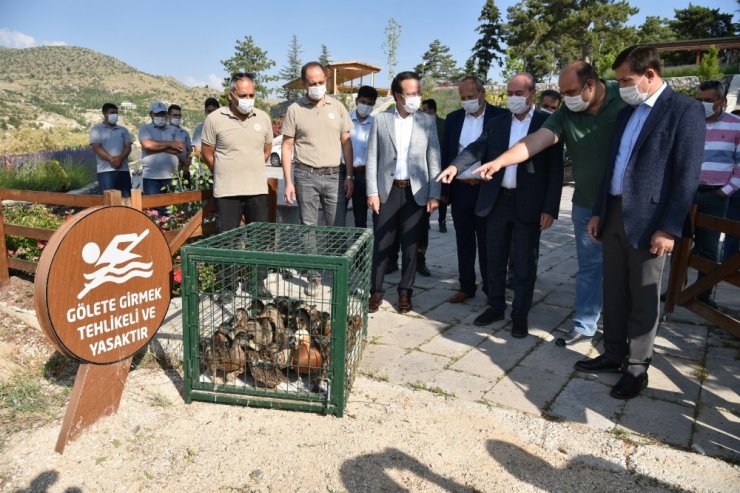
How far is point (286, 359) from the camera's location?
311 centimetres

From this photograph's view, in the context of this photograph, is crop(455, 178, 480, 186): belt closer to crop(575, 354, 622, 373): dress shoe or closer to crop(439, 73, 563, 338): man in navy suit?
crop(439, 73, 563, 338): man in navy suit

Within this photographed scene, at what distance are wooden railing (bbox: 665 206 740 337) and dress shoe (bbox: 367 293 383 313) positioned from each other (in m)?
2.53

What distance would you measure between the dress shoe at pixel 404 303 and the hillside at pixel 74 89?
43825 millimetres

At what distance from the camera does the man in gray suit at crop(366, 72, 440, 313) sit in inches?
176

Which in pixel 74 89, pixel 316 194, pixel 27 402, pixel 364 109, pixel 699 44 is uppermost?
pixel 74 89

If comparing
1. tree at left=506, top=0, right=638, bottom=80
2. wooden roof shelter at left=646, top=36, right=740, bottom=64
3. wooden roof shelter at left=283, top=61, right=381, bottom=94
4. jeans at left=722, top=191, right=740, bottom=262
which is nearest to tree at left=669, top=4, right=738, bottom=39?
tree at left=506, top=0, right=638, bottom=80

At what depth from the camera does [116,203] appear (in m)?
3.62

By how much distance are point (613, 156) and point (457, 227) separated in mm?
1764

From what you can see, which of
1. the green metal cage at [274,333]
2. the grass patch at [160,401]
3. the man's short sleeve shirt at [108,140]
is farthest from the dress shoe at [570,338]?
the man's short sleeve shirt at [108,140]

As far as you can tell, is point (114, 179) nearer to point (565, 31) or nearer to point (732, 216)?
point (732, 216)

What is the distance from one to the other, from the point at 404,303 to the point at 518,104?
75.4 inches

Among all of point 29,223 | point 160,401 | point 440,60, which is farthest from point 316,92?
point 440,60

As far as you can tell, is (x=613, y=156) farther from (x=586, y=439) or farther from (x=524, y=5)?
(x=524, y=5)

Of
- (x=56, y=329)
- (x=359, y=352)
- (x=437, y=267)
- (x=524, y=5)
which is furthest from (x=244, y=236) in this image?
(x=524, y=5)
